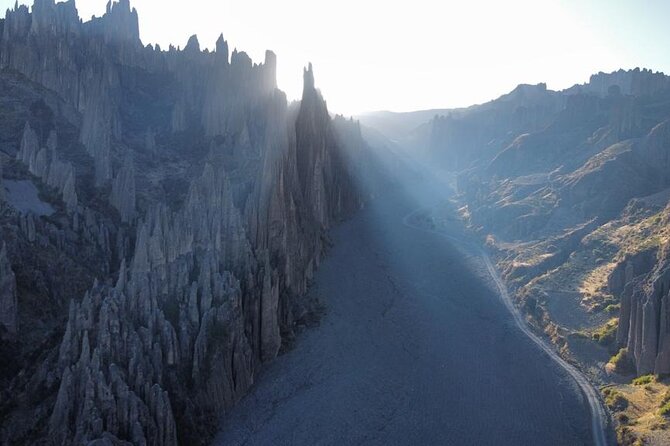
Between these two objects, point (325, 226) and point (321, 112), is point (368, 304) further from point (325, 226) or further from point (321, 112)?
point (321, 112)

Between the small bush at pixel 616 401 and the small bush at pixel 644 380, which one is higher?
the small bush at pixel 644 380

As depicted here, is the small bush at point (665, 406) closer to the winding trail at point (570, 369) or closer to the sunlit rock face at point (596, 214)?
the winding trail at point (570, 369)

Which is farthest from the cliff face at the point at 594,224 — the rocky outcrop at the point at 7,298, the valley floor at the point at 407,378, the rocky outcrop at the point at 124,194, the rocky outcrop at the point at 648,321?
the rocky outcrop at the point at 7,298

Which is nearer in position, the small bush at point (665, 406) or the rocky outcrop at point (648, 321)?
the small bush at point (665, 406)

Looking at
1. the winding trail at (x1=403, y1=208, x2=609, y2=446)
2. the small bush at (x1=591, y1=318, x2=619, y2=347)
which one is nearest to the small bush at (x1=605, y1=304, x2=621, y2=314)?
the small bush at (x1=591, y1=318, x2=619, y2=347)

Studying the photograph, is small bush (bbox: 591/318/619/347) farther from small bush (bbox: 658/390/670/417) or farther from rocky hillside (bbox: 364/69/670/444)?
small bush (bbox: 658/390/670/417)

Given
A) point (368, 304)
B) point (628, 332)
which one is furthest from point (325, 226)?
point (628, 332)
